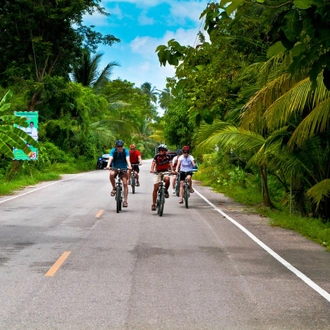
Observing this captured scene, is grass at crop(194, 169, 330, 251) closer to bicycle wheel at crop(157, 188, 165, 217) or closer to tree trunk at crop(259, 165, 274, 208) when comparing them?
tree trunk at crop(259, 165, 274, 208)

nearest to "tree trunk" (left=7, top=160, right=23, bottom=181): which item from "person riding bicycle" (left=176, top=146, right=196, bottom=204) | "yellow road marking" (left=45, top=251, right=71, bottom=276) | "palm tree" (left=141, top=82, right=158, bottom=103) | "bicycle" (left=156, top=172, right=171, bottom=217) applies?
"person riding bicycle" (left=176, top=146, right=196, bottom=204)

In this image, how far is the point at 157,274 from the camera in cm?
853

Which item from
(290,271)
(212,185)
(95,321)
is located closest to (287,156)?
(290,271)

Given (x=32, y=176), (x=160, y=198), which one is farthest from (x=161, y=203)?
(x=32, y=176)

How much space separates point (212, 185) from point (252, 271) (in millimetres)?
23403

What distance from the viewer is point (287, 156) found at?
15.4m

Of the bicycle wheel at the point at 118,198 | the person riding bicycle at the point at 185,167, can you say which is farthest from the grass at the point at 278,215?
the bicycle wheel at the point at 118,198

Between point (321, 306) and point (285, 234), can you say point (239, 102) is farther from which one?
point (321, 306)

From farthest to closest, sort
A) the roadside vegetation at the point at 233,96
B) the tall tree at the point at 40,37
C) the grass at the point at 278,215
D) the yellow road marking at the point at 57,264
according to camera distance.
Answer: the tall tree at the point at 40,37, the grass at the point at 278,215, the yellow road marking at the point at 57,264, the roadside vegetation at the point at 233,96

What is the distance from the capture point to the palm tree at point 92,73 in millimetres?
51912

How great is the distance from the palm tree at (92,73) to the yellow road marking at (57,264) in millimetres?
42075

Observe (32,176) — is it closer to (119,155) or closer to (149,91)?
(119,155)

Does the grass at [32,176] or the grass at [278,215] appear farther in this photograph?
the grass at [32,176]

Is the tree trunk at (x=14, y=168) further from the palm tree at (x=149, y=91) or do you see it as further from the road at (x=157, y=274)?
the palm tree at (x=149, y=91)
